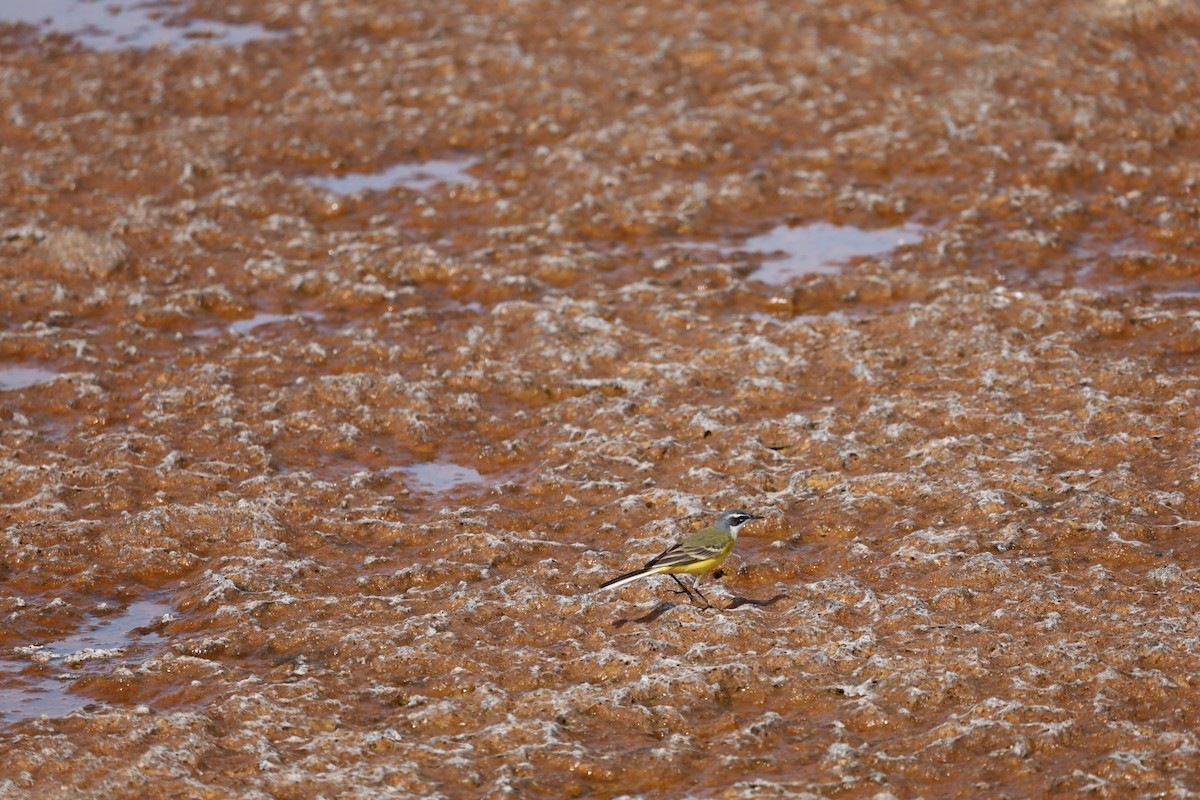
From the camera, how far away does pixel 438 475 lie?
1127 centimetres

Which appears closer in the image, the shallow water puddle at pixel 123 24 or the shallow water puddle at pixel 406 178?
the shallow water puddle at pixel 406 178

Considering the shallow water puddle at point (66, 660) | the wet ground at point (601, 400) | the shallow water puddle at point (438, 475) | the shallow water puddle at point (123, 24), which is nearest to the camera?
the wet ground at point (601, 400)

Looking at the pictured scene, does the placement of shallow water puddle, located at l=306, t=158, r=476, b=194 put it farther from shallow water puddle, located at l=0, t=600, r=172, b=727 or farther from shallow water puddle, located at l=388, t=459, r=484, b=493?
shallow water puddle, located at l=0, t=600, r=172, b=727

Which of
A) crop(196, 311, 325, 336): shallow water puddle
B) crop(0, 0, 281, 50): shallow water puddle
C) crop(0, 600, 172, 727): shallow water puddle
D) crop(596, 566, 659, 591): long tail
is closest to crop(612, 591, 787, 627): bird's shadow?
crop(596, 566, 659, 591): long tail

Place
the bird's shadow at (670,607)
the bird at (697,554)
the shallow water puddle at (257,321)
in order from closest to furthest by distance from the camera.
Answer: the bird at (697,554)
the bird's shadow at (670,607)
the shallow water puddle at (257,321)

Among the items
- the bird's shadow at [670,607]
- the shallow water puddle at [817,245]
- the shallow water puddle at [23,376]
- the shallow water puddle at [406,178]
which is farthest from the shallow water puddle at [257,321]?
the bird's shadow at [670,607]

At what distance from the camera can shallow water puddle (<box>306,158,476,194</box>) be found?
52.8ft

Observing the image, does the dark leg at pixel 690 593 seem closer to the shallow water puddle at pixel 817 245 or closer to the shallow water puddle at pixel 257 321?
the shallow water puddle at pixel 817 245

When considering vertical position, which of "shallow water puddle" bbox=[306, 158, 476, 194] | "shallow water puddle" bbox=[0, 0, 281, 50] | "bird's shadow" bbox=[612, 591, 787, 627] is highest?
"shallow water puddle" bbox=[0, 0, 281, 50]

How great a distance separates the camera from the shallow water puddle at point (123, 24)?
796 inches

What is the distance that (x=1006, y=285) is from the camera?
13.0 m

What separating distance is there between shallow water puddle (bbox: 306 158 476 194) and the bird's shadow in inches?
321

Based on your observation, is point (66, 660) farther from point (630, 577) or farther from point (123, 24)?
point (123, 24)

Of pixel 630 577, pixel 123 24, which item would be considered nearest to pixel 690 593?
pixel 630 577
